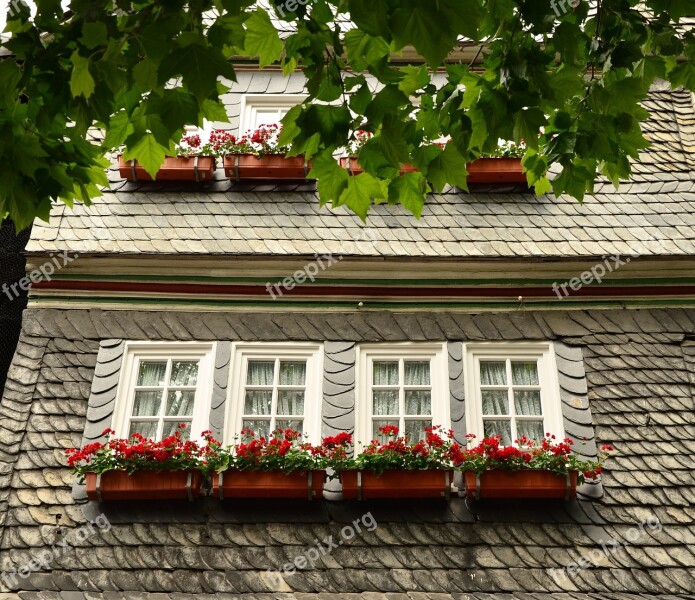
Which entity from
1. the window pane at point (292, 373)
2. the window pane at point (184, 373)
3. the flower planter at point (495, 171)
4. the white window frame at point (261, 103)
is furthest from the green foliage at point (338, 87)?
the white window frame at point (261, 103)

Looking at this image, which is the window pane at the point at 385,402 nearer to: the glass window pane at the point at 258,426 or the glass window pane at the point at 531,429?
the glass window pane at the point at 258,426

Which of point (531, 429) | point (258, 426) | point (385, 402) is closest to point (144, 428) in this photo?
point (258, 426)

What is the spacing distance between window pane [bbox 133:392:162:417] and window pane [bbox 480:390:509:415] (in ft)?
9.55

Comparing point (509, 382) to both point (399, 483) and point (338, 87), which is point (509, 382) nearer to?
point (399, 483)

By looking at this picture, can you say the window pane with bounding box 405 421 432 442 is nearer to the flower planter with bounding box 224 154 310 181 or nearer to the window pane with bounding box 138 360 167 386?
the window pane with bounding box 138 360 167 386

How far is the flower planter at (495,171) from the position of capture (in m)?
9.64

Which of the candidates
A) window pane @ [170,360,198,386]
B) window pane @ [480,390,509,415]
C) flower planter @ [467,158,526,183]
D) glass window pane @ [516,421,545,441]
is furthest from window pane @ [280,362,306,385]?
flower planter @ [467,158,526,183]

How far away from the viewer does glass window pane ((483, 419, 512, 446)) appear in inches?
322

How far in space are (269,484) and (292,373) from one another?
1331mm

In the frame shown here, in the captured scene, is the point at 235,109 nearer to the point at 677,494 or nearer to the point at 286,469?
the point at 286,469

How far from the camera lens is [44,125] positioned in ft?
17.6

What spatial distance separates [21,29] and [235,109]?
5503 mm

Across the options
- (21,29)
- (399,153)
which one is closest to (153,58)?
(21,29)

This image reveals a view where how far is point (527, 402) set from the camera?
329 inches
